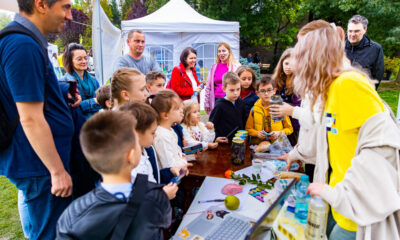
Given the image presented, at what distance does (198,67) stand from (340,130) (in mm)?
7715

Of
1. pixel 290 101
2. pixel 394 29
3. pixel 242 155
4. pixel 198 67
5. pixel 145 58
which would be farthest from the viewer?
pixel 394 29

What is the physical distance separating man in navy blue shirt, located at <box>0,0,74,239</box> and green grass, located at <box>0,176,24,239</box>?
1590mm

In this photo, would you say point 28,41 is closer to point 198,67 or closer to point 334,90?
point 334,90

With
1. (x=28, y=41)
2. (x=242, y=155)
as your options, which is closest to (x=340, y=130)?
(x=242, y=155)

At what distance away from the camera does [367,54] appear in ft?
15.8

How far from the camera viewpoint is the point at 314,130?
5.65ft

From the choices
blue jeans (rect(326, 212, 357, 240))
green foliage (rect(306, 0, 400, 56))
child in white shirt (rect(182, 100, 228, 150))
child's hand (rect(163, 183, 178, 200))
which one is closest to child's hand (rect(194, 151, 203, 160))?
child in white shirt (rect(182, 100, 228, 150))

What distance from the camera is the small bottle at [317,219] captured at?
1232 millimetres

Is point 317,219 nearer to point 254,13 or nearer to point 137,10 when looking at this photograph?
point 254,13

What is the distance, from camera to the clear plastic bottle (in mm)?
1427

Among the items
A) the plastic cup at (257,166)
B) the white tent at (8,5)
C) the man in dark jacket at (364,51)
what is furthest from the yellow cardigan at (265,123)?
the white tent at (8,5)

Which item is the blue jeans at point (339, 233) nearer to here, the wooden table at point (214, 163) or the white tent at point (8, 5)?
the wooden table at point (214, 163)

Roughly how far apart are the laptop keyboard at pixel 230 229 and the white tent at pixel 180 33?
6.56 m

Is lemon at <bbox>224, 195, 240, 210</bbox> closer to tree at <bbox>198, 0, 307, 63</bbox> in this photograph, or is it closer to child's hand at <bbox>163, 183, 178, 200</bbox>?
child's hand at <bbox>163, 183, 178, 200</bbox>
